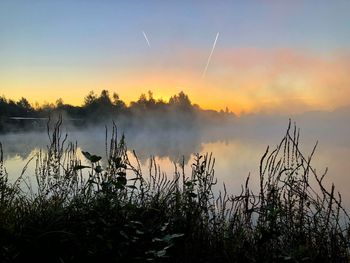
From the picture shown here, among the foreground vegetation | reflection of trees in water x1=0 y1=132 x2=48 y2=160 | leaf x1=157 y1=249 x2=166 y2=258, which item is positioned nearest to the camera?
leaf x1=157 y1=249 x2=166 y2=258

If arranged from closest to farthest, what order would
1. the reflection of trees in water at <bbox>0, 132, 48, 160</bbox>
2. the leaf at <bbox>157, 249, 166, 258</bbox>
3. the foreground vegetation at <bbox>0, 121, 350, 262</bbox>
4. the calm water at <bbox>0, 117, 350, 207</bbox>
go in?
the leaf at <bbox>157, 249, 166, 258</bbox>, the foreground vegetation at <bbox>0, 121, 350, 262</bbox>, the calm water at <bbox>0, 117, 350, 207</bbox>, the reflection of trees in water at <bbox>0, 132, 48, 160</bbox>

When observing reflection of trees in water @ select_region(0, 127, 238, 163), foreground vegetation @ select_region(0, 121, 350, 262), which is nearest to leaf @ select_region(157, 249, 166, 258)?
foreground vegetation @ select_region(0, 121, 350, 262)

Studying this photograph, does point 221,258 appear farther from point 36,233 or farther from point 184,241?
point 36,233

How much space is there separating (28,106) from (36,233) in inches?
3781

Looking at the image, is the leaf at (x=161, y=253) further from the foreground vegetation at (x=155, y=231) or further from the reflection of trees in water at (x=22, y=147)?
the reflection of trees in water at (x=22, y=147)

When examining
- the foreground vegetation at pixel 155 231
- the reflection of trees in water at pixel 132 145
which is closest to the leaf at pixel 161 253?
the foreground vegetation at pixel 155 231

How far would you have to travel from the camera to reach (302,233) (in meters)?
3.80

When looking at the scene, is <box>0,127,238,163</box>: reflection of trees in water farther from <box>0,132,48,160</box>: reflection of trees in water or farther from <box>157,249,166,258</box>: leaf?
<box>157,249,166,258</box>: leaf

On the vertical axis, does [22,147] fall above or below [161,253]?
below

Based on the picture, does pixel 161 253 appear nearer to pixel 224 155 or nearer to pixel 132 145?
pixel 224 155

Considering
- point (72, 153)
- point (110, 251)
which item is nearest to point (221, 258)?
point (110, 251)

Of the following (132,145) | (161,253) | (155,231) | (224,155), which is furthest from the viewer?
(132,145)

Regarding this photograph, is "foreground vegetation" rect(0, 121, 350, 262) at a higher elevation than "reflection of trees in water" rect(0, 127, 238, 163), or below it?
higher

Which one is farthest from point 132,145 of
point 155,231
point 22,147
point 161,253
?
point 161,253
